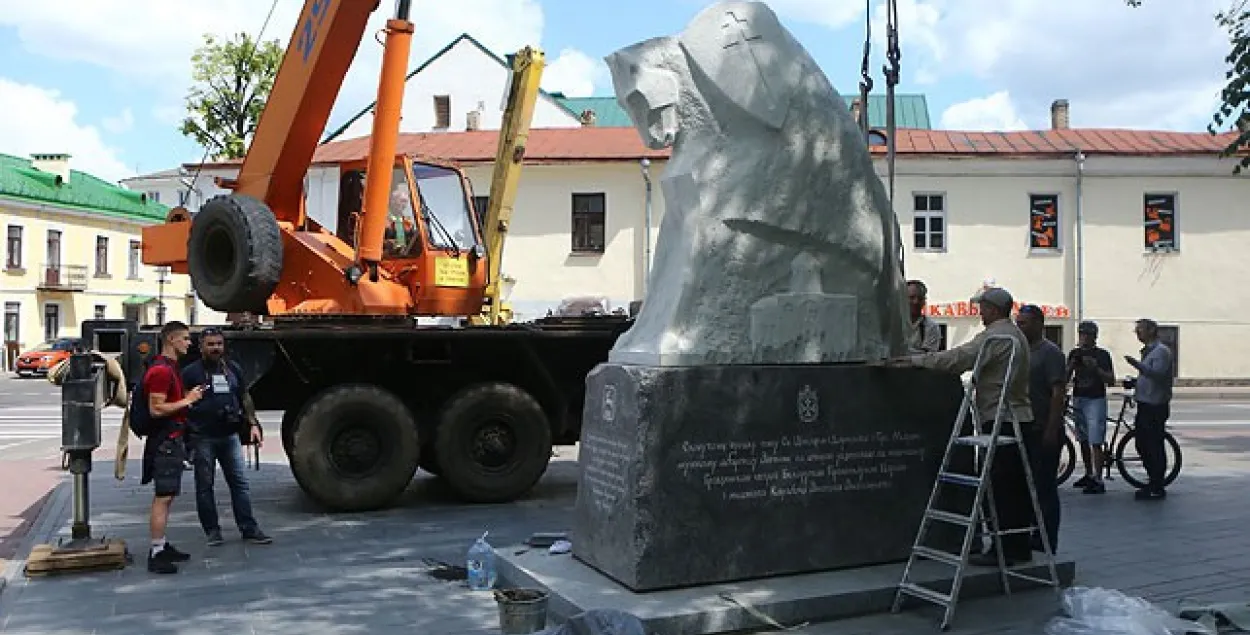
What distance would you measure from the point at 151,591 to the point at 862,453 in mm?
4258

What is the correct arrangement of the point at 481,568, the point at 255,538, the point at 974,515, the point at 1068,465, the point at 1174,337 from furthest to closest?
the point at 1174,337
the point at 1068,465
the point at 255,538
the point at 481,568
the point at 974,515

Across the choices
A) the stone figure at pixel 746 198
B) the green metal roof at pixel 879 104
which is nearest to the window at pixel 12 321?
the green metal roof at pixel 879 104

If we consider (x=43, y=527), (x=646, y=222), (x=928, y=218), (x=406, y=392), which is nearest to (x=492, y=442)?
(x=406, y=392)

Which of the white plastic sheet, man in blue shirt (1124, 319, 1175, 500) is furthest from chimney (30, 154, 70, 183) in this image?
the white plastic sheet

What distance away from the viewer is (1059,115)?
34.3m

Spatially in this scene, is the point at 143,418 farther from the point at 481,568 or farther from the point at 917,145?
the point at 917,145

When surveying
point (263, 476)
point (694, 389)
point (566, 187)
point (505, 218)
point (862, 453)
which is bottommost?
point (263, 476)

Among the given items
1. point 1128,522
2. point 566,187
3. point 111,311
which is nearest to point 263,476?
point 1128,522

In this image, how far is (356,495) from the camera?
9.16 metres

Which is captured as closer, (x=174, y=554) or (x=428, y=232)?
(x=174, y=554)

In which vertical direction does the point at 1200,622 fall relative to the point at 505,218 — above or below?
below

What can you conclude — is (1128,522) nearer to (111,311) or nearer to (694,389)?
(694,389)

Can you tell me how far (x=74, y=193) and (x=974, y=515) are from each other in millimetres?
49614

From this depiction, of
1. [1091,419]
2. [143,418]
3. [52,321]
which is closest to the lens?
[143,418]
